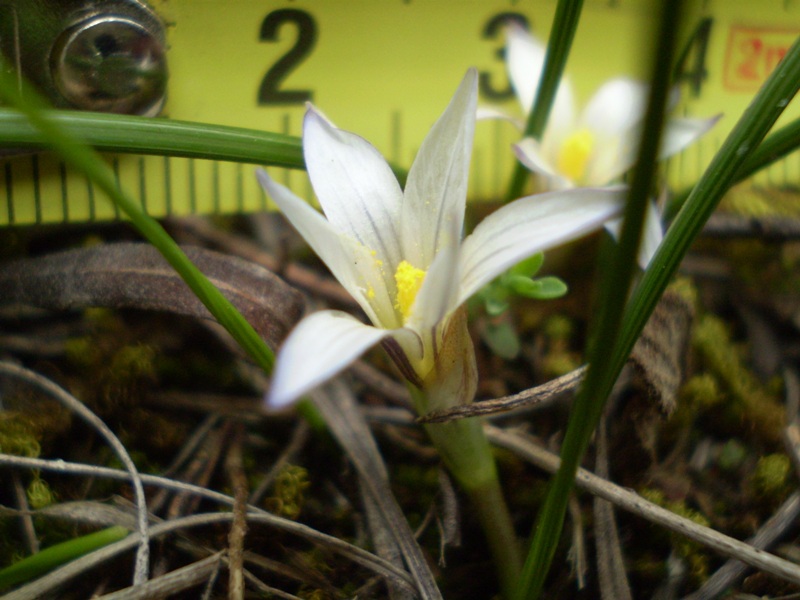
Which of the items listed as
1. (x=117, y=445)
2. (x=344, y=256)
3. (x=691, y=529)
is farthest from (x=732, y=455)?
(x=117, y=445)

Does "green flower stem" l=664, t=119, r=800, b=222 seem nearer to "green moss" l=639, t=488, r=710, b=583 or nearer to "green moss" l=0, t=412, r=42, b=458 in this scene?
"green moss" l=639, t=488, r=710, b=583

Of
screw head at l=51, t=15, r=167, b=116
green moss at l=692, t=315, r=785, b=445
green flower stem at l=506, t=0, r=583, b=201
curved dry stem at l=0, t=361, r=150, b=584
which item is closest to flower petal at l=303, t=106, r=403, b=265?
green flower stem at l=506, t=0, r=583, b=201

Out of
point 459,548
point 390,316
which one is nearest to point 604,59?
point 390,316

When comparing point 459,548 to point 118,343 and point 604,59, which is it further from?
point 604,59

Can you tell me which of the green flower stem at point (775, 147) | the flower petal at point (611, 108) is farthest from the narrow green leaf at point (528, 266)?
the flower petal at point (611, 108)

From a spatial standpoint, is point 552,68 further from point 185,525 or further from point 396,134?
point 185,525
